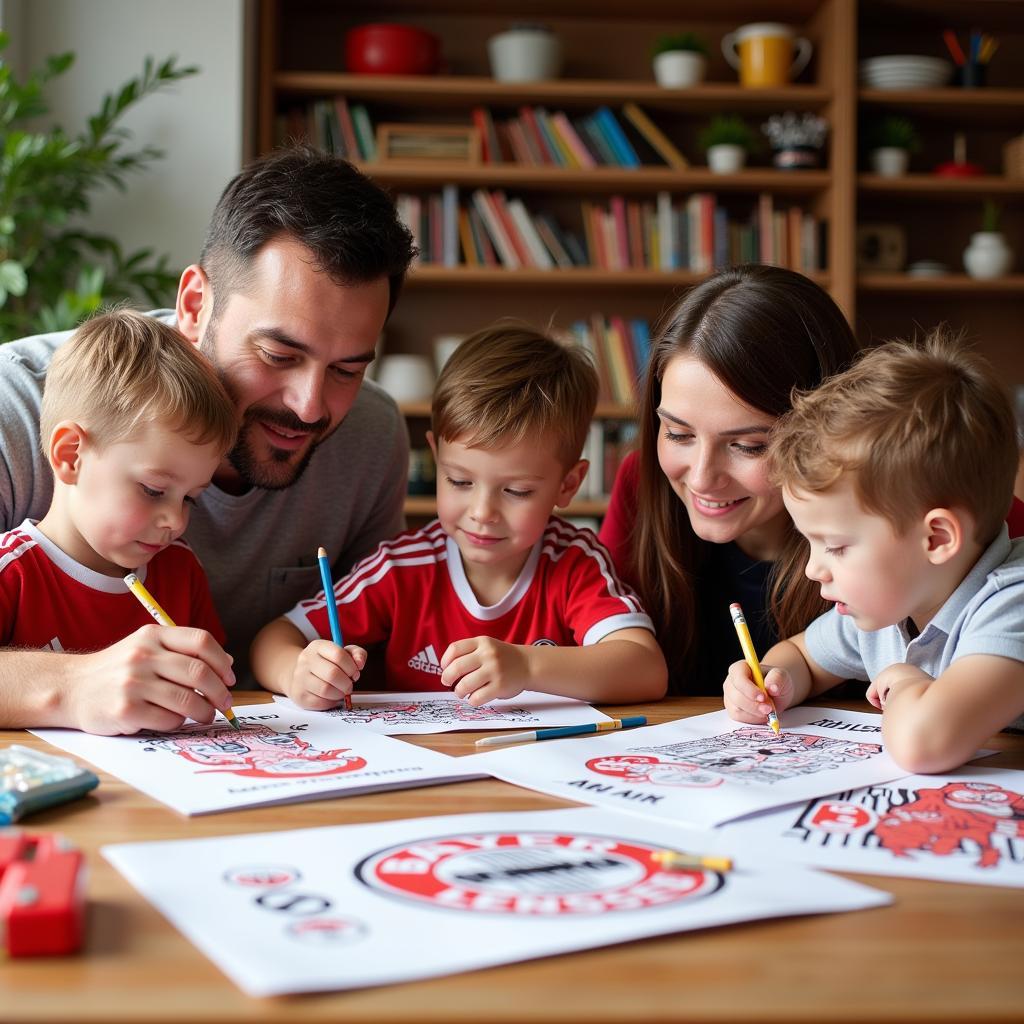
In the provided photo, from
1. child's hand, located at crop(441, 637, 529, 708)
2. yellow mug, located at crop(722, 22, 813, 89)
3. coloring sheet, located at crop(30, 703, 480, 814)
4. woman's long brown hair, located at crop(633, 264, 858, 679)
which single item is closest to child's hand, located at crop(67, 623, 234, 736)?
coloring sheet, located at crop(30, 703, 480, 814)

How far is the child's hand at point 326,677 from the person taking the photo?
3.95 feet

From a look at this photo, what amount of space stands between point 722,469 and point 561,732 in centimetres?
50

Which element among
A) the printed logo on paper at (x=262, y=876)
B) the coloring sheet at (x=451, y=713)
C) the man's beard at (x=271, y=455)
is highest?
the man's beard at (x=271, y=455)

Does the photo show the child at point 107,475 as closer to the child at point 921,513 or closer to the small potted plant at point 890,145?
the child at point 921,513

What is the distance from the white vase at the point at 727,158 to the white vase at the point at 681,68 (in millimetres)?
226

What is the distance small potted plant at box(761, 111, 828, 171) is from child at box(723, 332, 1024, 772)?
2.87 meters

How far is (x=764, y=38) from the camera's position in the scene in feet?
12.4

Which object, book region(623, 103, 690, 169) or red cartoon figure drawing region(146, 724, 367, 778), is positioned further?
book region(623, 103, 690, 169)

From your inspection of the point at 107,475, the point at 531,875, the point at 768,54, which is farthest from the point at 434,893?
the point at 768,54

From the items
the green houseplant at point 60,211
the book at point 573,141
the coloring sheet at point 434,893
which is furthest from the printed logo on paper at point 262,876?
the book at point 573,141

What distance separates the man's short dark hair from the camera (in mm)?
1496

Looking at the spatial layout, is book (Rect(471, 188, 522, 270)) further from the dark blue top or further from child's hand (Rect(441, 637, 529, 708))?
child's hand (Rect(441, 637, 529, 708))

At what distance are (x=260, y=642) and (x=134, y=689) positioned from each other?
1.37ft

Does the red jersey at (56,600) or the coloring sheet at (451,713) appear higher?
the red jersey at (56,600)
